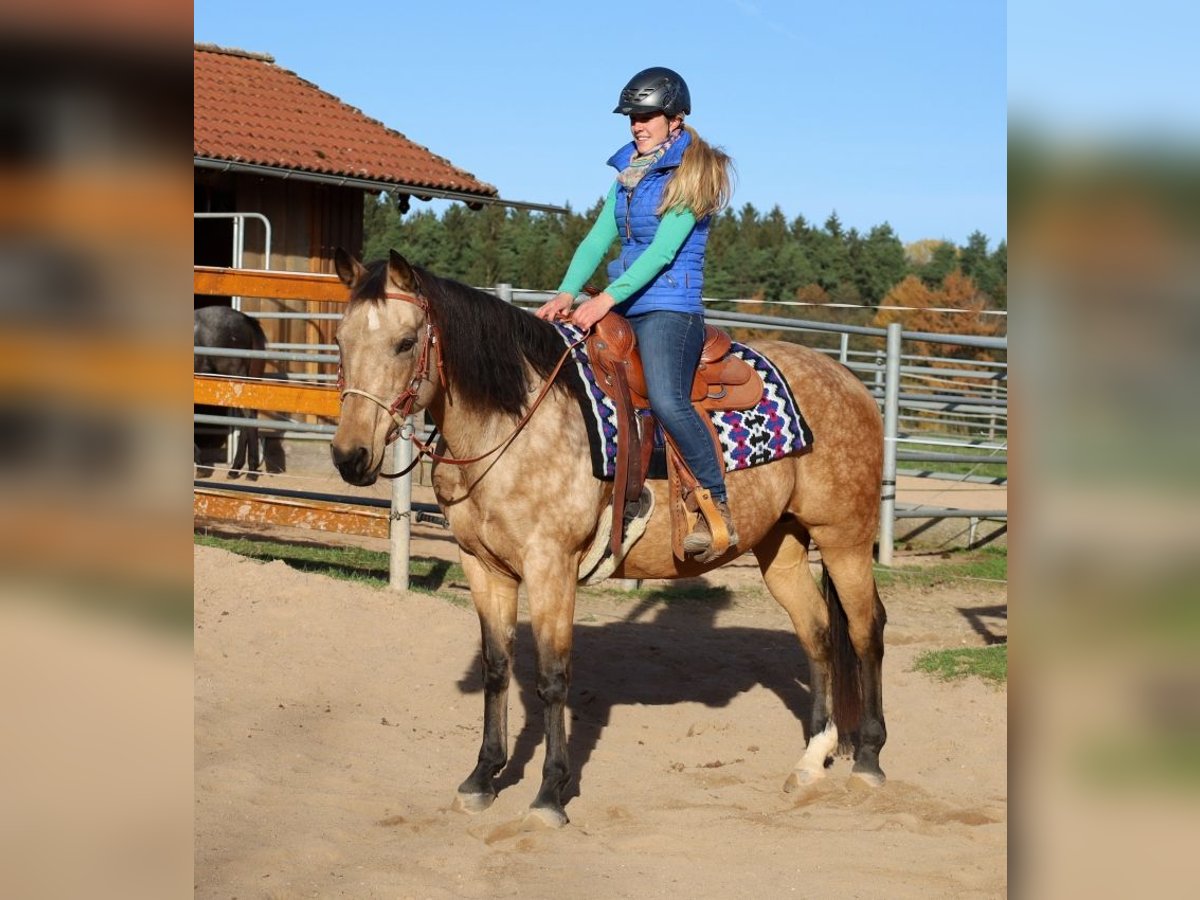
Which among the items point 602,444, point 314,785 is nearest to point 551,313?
point 602,444

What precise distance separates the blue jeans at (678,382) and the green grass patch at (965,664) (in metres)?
2.54

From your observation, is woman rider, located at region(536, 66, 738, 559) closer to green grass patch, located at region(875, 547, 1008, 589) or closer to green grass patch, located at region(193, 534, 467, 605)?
green grass patch, located at region(193, 534, 467, 605)

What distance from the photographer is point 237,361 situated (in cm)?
1212

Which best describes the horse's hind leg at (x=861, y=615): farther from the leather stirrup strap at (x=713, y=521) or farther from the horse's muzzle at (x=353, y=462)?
the horse's muzzle at (x=353, y=462)

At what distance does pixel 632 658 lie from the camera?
704 cm

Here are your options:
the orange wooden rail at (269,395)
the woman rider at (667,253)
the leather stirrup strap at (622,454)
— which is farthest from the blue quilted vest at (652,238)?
the orange wooden rail at (269,395)

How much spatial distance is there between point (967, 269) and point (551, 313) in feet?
129

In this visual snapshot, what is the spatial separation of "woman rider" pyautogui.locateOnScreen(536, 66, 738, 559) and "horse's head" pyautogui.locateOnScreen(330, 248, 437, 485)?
652mm

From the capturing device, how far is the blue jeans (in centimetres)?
473

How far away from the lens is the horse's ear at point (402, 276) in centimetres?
421

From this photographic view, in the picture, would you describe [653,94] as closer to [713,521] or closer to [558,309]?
[558,309]
